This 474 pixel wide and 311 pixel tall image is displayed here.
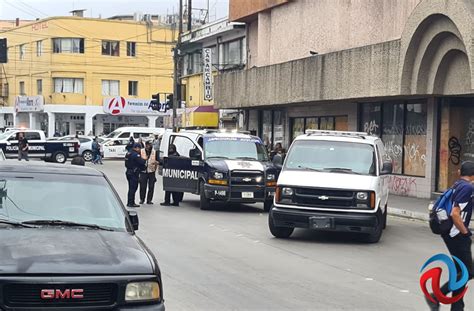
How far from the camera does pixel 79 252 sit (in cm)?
569

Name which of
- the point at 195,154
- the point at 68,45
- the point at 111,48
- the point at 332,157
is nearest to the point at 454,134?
the point at 195,154

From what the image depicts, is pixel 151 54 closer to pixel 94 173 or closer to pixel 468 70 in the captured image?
pixel 468 70

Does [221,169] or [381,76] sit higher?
[381,76]

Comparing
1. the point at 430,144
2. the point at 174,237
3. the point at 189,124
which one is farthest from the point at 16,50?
the point at 174,237

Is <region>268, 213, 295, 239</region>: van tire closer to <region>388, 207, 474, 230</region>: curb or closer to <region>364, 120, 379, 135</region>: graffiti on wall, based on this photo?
<region>388, 207, 474, 230</region>: curb

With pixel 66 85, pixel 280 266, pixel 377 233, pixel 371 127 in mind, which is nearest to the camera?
pixel 280 266

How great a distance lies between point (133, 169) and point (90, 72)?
48.6 meters

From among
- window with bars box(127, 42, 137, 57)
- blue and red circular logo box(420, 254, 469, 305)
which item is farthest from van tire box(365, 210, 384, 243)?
window with bars box(127, 42, 137, 57)

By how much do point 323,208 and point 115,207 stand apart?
7069mm

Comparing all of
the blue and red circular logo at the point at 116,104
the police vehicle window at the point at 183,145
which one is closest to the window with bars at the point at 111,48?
the blue and red circular logo at the point at 116,104

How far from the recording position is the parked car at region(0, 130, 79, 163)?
42.0m

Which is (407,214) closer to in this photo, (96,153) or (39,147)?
(39,147)

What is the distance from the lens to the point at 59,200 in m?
6.95

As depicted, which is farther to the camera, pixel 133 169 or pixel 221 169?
pixel 133 169
